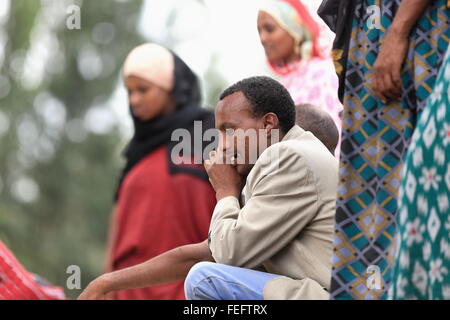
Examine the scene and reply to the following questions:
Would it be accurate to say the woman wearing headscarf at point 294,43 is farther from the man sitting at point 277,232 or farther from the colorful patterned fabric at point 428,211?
the colorful patterned fabric at point 428,211

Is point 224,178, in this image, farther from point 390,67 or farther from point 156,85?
point 156,85

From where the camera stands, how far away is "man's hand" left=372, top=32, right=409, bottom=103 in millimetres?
3141

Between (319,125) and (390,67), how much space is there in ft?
4.17

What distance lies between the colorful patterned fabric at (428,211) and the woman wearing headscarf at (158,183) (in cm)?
356

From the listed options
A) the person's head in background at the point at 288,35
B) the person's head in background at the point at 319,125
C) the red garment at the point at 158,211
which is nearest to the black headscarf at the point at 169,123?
the red garment at the point at 158,211

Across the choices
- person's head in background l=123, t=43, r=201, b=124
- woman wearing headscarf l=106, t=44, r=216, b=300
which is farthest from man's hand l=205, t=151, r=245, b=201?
person's head in background l=123, t=43, r=201, b=124

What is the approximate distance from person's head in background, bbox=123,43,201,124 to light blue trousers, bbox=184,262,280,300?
3.79 m

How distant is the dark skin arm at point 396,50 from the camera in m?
3.13

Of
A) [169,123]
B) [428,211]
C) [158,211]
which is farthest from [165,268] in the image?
[169,123]

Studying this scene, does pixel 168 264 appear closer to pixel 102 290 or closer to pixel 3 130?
pixel 102 290

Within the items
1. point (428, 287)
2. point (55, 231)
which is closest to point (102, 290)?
point (428, 287)

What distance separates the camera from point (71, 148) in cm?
1780

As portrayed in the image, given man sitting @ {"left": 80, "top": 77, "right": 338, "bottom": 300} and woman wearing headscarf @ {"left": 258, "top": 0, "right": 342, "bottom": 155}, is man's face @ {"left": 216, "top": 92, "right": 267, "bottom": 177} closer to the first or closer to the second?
man sitting @ {"left": 80, "top": 77, "right": 338, "bottom": 300}

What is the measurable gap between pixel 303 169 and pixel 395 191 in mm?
466
